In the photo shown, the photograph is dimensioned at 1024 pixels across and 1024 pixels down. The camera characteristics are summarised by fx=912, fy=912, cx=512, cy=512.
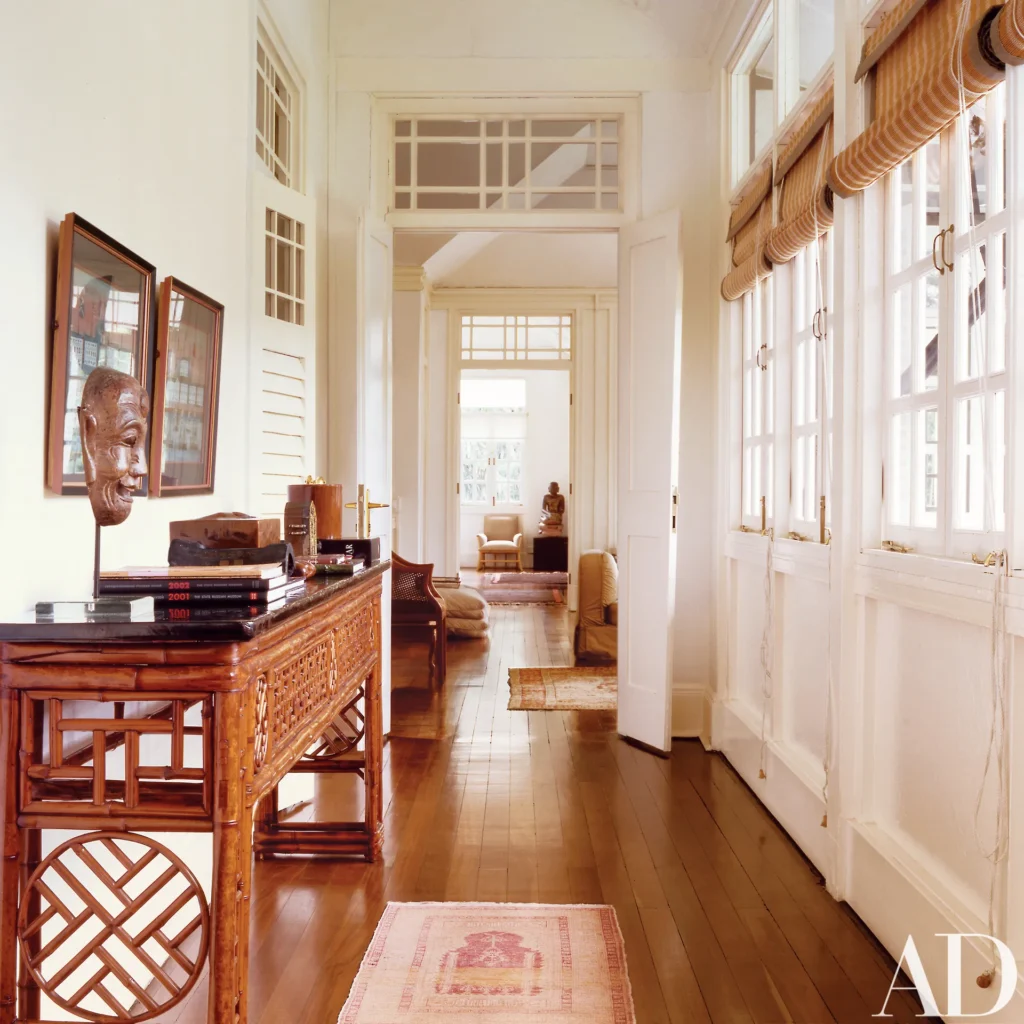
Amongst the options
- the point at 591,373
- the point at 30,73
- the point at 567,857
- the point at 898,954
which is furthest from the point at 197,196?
the point at 591,373

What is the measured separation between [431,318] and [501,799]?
6.91 m

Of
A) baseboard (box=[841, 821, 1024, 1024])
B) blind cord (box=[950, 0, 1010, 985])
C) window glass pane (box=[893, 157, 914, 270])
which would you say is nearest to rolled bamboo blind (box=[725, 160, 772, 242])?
window glass pane (box=[893, 157, 914, 270])

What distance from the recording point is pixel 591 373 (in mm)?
9562

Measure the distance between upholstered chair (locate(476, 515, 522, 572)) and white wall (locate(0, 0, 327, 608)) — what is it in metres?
10.5

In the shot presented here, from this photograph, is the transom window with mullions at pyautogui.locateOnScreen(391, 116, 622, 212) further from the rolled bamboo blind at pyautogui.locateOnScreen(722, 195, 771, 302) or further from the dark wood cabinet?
the dark wood cabinet

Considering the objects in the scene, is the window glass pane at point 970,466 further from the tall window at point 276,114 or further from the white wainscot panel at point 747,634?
the tall window at point 276,114

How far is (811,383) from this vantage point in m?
3.51

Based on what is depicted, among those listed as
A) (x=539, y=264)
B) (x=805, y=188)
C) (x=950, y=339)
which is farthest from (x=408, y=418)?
(x=950, y=339)

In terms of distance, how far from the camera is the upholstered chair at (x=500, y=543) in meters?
13.9

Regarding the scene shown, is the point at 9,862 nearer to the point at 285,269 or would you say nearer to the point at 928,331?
the point at 928,331

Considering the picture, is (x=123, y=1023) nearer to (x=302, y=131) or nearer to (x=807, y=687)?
(x=807, y=687)

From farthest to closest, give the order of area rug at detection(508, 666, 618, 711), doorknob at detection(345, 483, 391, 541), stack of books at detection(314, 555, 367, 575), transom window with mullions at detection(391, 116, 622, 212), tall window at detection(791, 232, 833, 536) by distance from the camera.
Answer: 1. area rug at detection(508, 666, 618, 711)
2. transom window with mullions at detection(391, 116, 622, 212)
3. doorknob at detection(345, 483, 391, 541)
4. tall window at detection(791, 232, 833, 536)
5. stack of books at detection(314, 555, 367, 575)

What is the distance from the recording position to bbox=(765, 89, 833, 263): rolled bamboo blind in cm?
310

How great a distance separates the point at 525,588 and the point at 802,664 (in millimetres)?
8019
